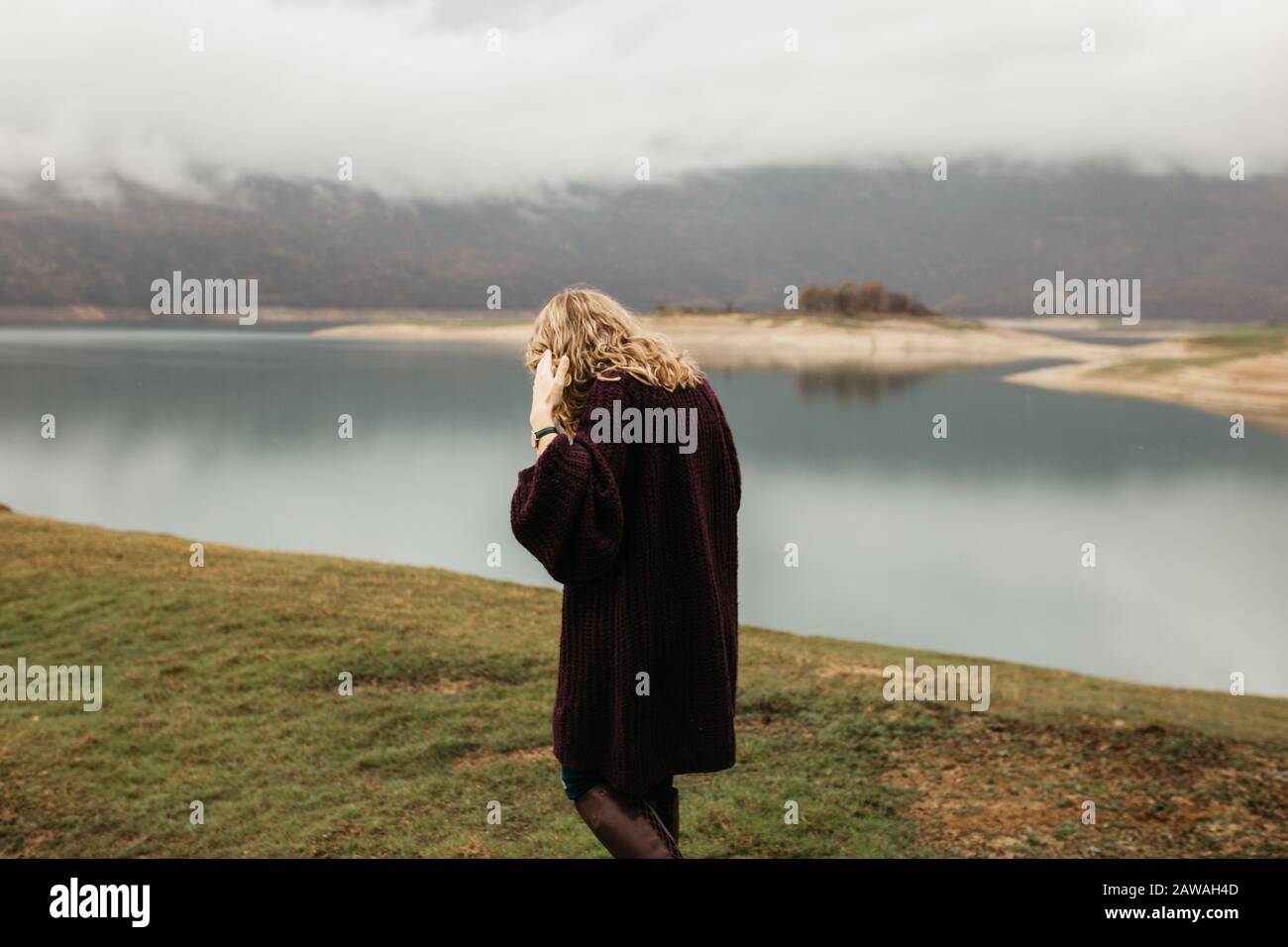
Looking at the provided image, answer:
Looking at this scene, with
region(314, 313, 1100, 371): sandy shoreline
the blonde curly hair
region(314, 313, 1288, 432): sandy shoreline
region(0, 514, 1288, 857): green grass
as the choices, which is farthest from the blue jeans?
region(314, 313, 1100, 371): sandy shoreline

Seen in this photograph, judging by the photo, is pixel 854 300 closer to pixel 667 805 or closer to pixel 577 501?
pixel 667 805

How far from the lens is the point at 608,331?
3.39 metres

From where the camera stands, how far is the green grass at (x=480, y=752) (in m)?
6.04

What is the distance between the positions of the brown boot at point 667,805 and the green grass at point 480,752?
224cm

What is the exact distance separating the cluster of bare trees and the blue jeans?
4089 inches

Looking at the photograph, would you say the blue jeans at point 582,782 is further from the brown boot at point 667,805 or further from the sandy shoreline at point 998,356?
the sandy shoreline at point 998,356

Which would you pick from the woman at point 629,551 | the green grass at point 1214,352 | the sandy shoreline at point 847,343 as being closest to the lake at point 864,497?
the woman at point 629,551

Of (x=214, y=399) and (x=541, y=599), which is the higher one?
(x=214, y=399)

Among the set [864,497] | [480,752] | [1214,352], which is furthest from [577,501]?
[1214,352]

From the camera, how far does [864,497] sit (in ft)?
107
